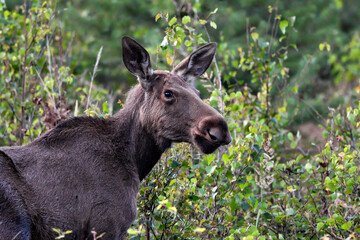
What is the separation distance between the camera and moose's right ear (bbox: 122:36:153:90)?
719 centimetres

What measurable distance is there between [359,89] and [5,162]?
585 cm

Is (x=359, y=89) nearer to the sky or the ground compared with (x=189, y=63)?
nearer to the ground

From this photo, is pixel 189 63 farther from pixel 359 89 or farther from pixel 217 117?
pixel 359 89

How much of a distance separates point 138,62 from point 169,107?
66 cm

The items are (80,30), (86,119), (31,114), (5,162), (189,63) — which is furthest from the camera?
(80,30)

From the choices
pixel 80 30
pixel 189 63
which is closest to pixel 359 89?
pixel 189 63

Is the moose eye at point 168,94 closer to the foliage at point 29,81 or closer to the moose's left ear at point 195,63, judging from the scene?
the moose's left ear at point 195,63

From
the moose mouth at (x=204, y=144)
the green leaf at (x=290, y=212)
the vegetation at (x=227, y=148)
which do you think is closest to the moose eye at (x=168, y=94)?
the moose mouth at (x=204, y=144)

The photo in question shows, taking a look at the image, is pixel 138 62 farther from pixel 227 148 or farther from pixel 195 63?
pixel 227 148

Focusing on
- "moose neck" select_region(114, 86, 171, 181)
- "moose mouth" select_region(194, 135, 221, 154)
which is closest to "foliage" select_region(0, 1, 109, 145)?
"moose neck" select_region(114, 86, 171, 181)

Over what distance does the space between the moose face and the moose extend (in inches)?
0.4

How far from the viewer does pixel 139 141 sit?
23.5ft

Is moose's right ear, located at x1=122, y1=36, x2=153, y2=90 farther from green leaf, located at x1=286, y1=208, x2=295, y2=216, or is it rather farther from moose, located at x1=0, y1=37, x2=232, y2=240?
green leaf, located at x1=286, y1=208, x2=295, y2=216

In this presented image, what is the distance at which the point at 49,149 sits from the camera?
6.62 meters
